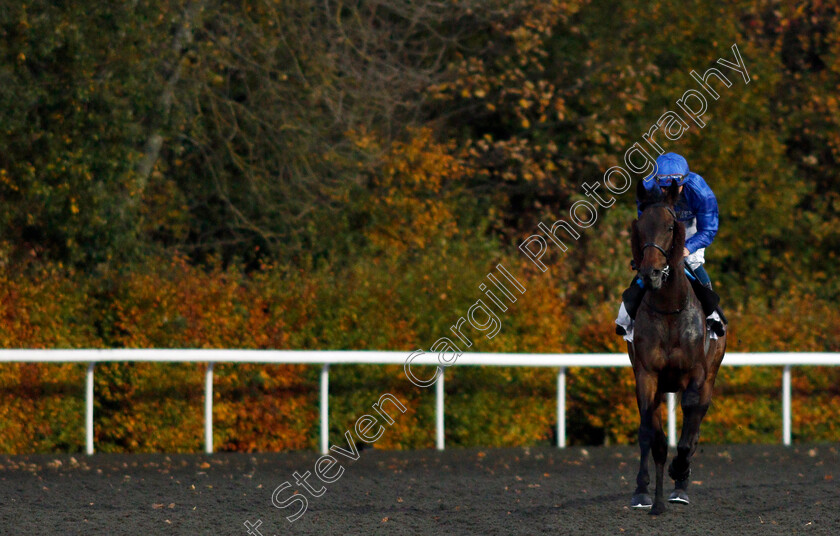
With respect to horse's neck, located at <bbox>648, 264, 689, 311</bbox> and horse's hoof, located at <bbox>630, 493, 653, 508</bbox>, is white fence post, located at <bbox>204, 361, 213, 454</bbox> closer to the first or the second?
horse's hoof, located at <bbox>630, 493, 653, 508</bbox>

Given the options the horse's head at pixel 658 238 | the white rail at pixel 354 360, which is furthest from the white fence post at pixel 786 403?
the horse's head at pixel 658 238

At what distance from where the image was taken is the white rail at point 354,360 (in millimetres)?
10125

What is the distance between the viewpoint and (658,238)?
6590 mm

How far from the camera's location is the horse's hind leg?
281 inches

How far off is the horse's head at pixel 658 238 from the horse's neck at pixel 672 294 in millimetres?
61

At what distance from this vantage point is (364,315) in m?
11.4

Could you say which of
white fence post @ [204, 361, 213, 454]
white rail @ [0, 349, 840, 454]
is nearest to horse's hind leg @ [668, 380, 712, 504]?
white rail @ [0, 349, 840, 454]

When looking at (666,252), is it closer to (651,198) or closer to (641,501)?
(651,198)

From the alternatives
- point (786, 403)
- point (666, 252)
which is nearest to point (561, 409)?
point (786, 403)

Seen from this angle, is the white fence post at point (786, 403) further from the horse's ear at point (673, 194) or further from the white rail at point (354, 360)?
the horse's ear at point (673, 194)

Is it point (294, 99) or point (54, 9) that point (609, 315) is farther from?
point (54, 9)

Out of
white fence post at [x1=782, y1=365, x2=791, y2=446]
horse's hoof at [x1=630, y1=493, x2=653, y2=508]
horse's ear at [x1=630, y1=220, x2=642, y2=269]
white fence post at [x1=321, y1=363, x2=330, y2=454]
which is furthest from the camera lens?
white fence post at [x1=782, y1=365, x2=791, y2=446]

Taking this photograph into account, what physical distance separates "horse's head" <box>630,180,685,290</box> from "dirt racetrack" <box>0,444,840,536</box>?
4.67ft

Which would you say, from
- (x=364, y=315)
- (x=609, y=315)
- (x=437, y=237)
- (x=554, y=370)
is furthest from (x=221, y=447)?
(x=437, y=237)
